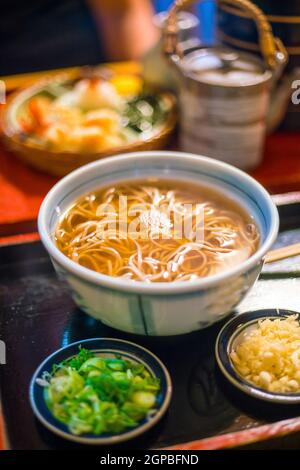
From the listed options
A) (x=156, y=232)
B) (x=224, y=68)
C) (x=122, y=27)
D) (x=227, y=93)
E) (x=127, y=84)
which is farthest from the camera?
(x=122, y=27)

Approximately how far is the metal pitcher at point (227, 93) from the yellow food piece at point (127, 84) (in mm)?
456

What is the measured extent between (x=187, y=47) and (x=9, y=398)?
56.9 inches

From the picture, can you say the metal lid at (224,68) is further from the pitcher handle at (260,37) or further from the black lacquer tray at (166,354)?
the black lacquer tray at (166,354)

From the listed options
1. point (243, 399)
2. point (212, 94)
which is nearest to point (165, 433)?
point (243, 399)

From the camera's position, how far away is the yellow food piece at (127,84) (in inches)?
98.4

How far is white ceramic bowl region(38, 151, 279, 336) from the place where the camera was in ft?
3.82

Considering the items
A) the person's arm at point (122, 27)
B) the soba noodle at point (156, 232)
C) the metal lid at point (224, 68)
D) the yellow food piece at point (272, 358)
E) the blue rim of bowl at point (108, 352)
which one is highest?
the metal lid at point (224, 68)

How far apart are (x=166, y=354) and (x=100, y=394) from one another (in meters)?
0.23

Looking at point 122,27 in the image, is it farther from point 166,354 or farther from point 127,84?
point 166,354

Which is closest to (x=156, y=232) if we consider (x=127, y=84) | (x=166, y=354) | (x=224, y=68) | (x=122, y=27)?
(x=166, y=354)

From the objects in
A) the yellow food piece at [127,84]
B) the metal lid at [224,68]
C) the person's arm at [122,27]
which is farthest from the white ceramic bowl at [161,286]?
the person's arm at [122,27]

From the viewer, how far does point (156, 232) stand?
1475 millimetres

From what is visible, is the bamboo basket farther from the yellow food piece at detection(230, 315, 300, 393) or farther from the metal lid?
the yellow food piece at detection(230, 315, 300, 393)
